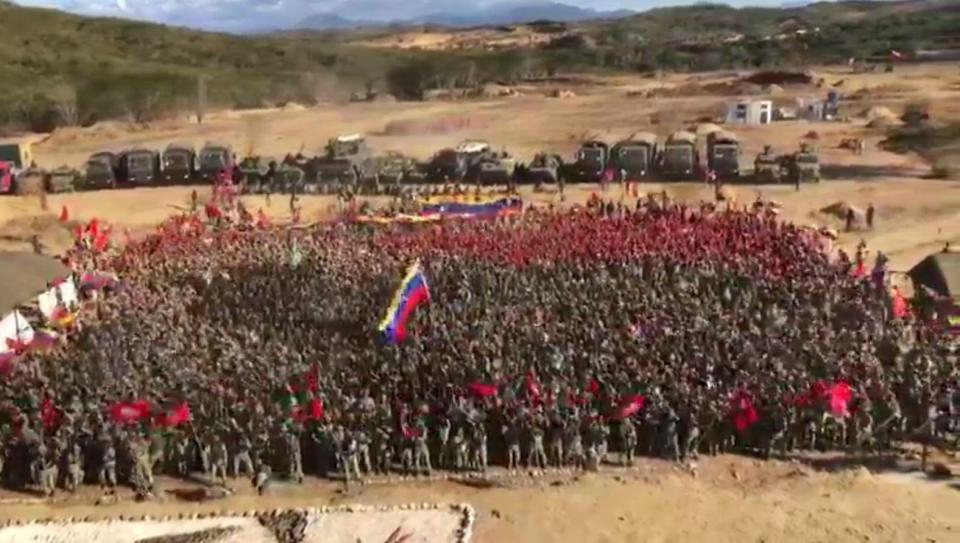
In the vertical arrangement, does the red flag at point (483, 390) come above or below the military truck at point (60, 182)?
below

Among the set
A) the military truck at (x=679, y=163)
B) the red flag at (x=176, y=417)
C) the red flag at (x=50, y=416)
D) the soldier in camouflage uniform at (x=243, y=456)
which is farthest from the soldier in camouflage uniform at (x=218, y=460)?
the military truck at (x=679, y=163)

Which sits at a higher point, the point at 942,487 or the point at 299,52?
the point at 299,52

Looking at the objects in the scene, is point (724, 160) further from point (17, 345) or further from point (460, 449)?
point (17, 345)

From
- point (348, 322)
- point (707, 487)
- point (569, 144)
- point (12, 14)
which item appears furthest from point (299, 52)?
Answer: point (707, 487)

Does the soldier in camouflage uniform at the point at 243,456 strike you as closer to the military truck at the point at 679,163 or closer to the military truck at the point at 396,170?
the military truck at the point at 396,170

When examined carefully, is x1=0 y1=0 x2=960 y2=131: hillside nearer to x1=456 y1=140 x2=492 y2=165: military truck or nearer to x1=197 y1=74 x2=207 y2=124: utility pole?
x1=197 y1=74 x2=207 y2=124: utility pole

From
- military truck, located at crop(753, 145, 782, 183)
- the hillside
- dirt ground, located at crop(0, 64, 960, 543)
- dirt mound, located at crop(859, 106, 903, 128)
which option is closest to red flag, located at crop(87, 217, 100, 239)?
dirt ground, located at crop(0, 64, 960, 543)

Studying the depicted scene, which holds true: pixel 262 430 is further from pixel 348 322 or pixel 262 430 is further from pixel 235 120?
pixel 235 120
